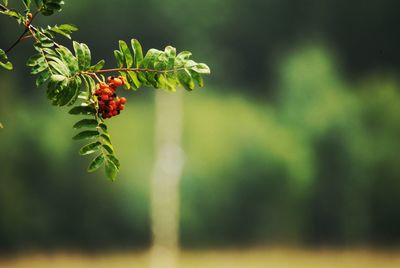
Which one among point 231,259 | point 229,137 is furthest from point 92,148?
point 231,259

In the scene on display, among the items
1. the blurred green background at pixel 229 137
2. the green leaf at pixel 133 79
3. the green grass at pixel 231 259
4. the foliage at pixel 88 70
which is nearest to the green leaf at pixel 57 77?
the foliage at pixel 88 70

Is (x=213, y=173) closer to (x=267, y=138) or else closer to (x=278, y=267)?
(x=267, y=138)

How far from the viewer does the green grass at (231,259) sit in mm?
4898

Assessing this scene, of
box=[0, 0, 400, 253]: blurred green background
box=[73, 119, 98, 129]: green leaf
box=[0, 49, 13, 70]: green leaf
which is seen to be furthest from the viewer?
box=[0, 0, 400, 253]: blurred green background

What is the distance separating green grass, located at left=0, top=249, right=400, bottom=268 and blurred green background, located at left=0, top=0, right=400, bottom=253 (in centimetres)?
8

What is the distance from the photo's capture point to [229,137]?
4953 millimetres

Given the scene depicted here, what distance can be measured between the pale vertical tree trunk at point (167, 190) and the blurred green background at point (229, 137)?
60mm

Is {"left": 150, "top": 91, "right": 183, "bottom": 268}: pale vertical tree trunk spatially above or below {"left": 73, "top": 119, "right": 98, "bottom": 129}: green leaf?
above

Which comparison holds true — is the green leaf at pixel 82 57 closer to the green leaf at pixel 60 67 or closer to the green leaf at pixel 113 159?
the green leaf at pixel 60 67

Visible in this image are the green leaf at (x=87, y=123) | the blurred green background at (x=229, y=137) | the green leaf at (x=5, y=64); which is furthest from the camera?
the blurred green background at (x=229, y=137)

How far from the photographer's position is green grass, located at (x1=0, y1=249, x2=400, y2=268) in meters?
4.90

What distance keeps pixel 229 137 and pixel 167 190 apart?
623 millimetres

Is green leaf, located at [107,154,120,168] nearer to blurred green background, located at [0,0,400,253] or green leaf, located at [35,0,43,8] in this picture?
green leaf, located at [35,0,43,8]

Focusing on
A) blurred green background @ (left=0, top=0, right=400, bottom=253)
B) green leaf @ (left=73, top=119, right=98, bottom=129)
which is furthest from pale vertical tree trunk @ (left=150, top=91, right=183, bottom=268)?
green leaf @ (left=73, top=119, right=98, bottom=129)
